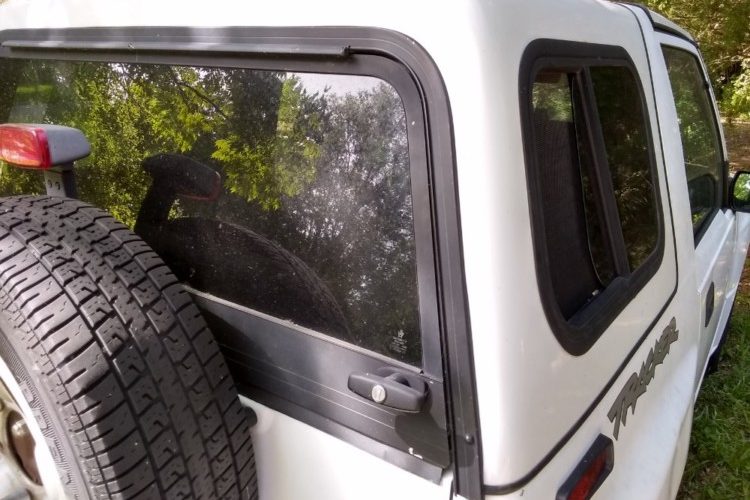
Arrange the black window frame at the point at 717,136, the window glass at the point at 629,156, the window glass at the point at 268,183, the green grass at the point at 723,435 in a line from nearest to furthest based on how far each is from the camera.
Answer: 1. the window glass at the point at 268,183
2. the window glass at the point at 629,156
3. the black window frame at the point at 717,136
4. the green grass at the point at 723,435

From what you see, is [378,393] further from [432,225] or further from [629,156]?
[629,156]

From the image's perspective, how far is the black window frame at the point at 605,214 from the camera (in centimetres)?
113

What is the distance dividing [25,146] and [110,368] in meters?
0.57

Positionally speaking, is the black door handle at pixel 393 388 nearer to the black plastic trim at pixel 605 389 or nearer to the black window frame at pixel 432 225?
the black window frame at pixel 432 225

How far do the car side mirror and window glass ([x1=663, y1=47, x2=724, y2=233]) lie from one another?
0.13 meters

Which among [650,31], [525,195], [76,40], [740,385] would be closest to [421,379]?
[525,195]

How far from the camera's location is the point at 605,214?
1.54m

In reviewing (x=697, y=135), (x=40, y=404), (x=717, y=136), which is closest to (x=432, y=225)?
(x=40, y=404)

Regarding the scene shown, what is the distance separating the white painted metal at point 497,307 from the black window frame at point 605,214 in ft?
0.08

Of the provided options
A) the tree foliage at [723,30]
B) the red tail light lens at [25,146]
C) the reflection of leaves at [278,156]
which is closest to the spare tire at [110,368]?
the red tail light lens at [25,146]

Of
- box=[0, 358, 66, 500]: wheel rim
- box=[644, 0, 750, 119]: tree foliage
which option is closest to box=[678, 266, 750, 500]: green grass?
box=[0, 358, 66, 500]: wheel rim

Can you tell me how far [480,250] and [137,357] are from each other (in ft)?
2.10

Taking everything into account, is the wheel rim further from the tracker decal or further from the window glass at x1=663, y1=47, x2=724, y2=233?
the window glass at x1=663, y1=47, x2=724, y2=233

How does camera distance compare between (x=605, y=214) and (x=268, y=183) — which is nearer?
(x=268, y=183)
